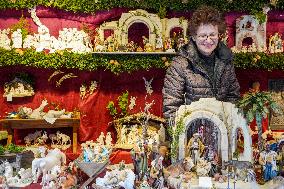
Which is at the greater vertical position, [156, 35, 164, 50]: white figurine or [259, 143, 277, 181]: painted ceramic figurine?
[156, 35, 164, 50]: white figurine

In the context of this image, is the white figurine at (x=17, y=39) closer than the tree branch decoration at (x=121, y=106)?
Yes

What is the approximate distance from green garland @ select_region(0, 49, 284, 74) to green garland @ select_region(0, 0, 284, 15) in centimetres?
66

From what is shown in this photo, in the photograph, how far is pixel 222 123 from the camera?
4039 millimetres

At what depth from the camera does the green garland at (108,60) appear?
669cm

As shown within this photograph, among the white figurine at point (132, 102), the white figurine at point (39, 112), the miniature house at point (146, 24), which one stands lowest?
the white figurine at point (39, 112)

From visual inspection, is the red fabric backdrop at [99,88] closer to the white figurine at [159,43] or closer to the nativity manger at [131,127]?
the nativity manger at [131,127]

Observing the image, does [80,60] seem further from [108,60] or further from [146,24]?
[146,24]

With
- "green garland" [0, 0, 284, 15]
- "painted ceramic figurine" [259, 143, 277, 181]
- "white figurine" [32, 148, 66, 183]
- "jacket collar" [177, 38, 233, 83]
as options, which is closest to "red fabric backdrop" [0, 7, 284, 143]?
"green garland" [0, 0, 284, 15]

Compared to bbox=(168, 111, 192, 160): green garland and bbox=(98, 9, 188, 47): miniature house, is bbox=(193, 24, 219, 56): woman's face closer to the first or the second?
bbox=(168, 111, 192, 160): green garland

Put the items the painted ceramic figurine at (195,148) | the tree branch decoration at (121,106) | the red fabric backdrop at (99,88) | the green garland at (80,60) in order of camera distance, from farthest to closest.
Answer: the red fabric backdrop at (99,88) < the tree branch decoration at (121,106) < the green garland at (80,60) < the painted ceramic figurine at (195,148)

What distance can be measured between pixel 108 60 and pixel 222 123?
3071 millimetres

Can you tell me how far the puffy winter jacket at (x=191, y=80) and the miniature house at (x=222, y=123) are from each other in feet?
2.61

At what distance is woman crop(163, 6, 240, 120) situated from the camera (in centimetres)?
486

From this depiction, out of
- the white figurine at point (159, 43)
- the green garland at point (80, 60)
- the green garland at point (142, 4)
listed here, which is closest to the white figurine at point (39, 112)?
the green garland at point (80, 60)
